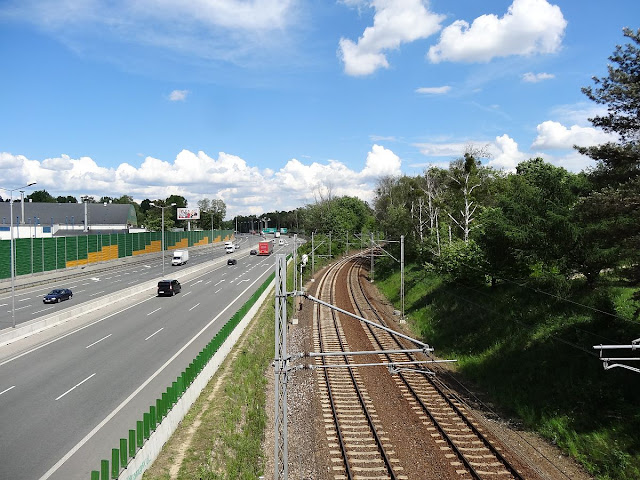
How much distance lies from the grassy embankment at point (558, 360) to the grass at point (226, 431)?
10774 mm

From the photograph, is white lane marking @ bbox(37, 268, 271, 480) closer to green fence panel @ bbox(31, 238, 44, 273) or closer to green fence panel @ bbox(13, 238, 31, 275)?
green fence panel @ bbox(13, 238, 31, 275)

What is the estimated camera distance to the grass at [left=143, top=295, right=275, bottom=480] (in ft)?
46.3

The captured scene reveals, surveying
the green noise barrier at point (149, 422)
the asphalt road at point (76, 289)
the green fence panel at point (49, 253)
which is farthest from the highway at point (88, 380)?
the green fence panel at point (49, 253)

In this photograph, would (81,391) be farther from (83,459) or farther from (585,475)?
(585,475)

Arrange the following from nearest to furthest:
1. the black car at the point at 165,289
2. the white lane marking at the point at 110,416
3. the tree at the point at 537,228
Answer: the white lane marking at the point at 110,416 < the tree at the point at 537,228 < the black car at the point at 165,289

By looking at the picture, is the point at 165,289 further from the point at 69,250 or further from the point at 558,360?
the point at 558,360

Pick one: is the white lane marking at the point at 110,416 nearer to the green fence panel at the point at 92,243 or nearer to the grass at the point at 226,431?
the grass at the point at 226,431

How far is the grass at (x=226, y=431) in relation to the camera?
46.3ft

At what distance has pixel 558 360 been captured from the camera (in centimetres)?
2183

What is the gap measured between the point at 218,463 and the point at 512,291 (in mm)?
23758

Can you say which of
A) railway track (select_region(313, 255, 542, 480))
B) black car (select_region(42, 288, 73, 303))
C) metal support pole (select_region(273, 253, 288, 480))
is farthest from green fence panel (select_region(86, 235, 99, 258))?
metal support pole (select_region(273, 253, 288, 480))

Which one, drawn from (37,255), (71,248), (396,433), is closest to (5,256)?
(37,255)

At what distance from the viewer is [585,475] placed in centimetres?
1536

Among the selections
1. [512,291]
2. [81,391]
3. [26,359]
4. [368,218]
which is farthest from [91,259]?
[368,218]
